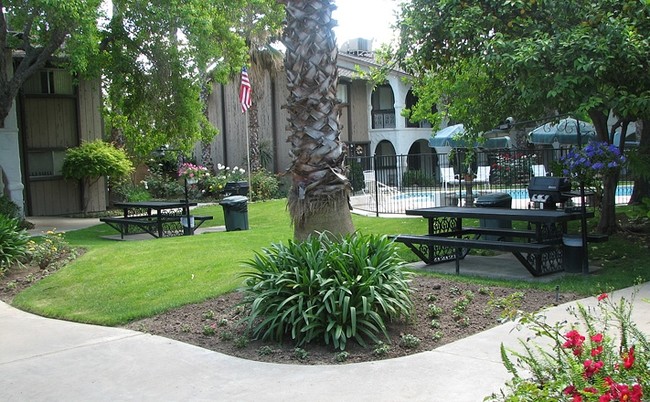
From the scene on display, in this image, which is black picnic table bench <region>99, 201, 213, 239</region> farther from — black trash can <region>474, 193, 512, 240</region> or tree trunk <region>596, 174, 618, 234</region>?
tree trunk <region>596, 174, 618, 234</region>

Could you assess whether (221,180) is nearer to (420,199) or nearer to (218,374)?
(420,199)

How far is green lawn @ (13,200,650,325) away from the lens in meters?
8.74

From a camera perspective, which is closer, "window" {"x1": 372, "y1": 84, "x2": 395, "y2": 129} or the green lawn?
Result: the green lawn

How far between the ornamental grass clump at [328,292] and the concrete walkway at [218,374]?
57 centimetres

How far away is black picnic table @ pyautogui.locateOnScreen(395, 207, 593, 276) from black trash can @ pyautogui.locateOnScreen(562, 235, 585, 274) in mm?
95

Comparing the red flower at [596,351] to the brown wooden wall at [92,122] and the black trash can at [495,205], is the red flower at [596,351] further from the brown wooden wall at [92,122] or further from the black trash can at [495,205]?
the brown wooden wall at [92,122]

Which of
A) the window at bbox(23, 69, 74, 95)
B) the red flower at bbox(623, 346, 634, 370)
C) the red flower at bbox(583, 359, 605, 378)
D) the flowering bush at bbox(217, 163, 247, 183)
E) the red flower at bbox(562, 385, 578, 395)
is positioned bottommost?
the red flower at bbox(562, 385, 578, 395)

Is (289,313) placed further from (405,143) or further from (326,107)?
(405,143)

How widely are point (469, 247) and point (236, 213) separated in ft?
27.2

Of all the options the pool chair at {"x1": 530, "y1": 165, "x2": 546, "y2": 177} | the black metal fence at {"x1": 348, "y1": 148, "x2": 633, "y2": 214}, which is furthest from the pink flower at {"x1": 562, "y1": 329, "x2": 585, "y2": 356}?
the pool chair at {"x1": 530, "y1": 165, "x2": 546, "y2": 177}

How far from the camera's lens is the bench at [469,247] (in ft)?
29.9

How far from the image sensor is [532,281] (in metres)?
9.09

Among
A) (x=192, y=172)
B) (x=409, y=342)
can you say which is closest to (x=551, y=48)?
(x=409, y=342)

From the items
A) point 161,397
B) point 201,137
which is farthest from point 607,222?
point 201,137
